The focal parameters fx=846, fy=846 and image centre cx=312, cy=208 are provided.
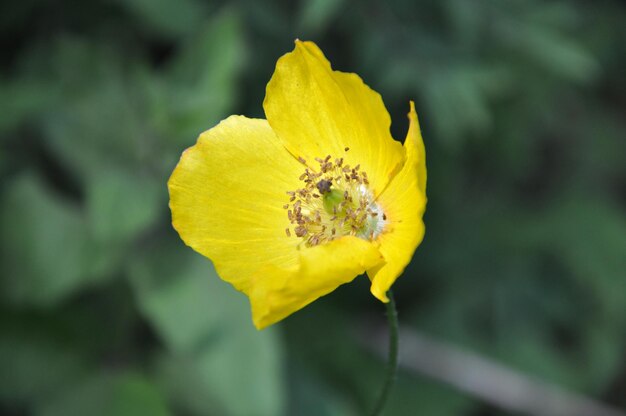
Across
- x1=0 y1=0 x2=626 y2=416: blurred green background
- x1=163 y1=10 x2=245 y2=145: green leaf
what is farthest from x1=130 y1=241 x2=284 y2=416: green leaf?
x1=163 y1=10 x2=245 y2=145: green leaf

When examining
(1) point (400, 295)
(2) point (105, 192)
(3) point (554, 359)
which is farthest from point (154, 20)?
(3) point (554, 359)

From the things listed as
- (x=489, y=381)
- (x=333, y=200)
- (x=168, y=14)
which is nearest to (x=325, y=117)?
(x=333, y=200)

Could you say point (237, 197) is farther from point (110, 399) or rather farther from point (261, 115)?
point (261, 115)

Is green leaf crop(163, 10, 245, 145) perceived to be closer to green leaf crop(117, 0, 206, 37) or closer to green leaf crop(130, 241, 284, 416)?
green leaf crop(117, 0, 206, 37)

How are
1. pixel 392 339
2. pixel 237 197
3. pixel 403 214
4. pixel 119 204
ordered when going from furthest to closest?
pixel 119 204 < pixel 237 197 < pixel 403 214 < pixel 392 339

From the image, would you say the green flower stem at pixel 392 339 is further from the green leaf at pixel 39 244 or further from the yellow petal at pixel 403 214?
the green leaf at pixel 39 244

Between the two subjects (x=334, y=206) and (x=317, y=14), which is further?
(x=317, y=14)
